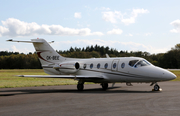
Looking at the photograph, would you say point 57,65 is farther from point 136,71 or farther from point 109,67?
point 136,71

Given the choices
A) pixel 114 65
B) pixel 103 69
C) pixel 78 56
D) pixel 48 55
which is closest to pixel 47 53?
pixel 48 55

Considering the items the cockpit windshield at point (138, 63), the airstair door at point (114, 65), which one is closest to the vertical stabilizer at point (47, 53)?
the airstair door at point (114, 65)

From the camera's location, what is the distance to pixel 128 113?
8.80m

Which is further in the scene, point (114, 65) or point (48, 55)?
point (48, 55)

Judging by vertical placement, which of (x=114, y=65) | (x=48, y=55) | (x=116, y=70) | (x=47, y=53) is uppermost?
(x=47, y=53)

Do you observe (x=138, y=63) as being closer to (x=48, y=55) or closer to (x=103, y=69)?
(x=103, y=69)

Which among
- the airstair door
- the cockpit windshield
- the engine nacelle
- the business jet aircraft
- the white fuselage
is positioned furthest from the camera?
the engine nacelle

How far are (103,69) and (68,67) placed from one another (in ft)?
13.0

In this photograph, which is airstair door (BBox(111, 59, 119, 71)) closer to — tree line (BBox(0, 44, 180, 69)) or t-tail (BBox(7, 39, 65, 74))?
t-tail (BBox(7, 39, 65, 74))

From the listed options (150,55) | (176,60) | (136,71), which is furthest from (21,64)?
(136,71)

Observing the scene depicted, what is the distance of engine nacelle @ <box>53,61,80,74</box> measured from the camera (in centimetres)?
2198

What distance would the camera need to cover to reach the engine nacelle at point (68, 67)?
22.0 meters

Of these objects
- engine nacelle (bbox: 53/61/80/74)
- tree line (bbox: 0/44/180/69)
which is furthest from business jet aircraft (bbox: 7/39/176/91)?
tree line (bbox: 0/44/180/69)

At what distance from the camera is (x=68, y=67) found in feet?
73.4
